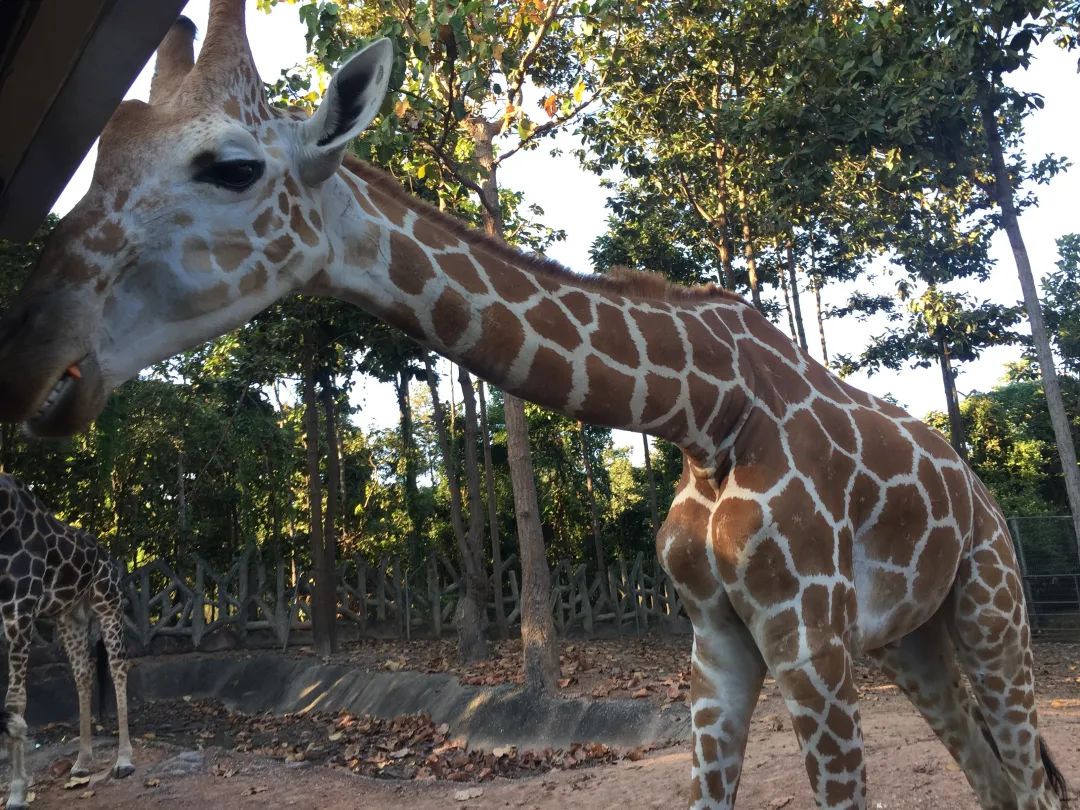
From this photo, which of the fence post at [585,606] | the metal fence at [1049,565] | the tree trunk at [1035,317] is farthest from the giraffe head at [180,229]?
the fence post at [585,606]

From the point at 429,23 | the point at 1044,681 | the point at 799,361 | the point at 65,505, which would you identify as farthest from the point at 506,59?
the point at 65,505

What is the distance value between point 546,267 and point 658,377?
0.57 meters

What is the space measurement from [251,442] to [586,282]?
16.2 metres

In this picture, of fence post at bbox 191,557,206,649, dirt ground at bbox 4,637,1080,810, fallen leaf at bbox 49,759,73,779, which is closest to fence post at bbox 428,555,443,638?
fence post at bbox 191,557,206,649

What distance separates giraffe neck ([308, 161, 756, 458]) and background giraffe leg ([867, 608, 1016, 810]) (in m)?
1.71

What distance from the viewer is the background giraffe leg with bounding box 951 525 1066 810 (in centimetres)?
369

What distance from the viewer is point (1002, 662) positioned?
370cm

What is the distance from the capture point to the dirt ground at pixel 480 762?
5.45 m

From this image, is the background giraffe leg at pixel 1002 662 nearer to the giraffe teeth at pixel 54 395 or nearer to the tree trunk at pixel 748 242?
the giraffe teeth at pixel 54 395

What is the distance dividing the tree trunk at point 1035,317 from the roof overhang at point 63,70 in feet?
34.5

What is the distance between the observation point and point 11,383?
1.86 meters

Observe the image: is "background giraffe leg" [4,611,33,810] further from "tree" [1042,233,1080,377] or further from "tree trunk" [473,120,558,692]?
"tree" [1042,233,1080,377]

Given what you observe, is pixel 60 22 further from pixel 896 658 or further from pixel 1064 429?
pixel 1064 429

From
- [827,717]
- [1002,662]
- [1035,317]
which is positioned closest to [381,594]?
[1035,317]
